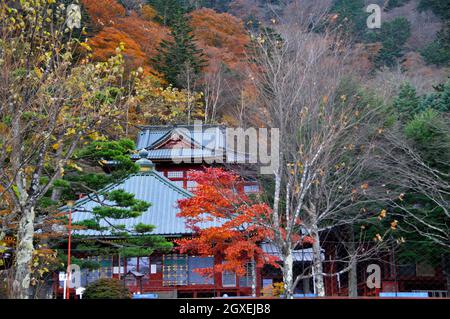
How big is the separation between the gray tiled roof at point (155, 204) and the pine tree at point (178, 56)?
533 inches

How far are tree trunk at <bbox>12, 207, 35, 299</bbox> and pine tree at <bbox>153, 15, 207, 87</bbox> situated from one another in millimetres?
24403

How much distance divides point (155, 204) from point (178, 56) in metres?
15.9

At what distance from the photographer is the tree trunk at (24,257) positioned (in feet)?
24.2

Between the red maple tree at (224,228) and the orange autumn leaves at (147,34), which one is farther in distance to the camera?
the orange autumn leaves at (147,34)

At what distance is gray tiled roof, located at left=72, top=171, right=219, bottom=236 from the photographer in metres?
17.3

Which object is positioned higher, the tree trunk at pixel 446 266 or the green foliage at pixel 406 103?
the green foliage at pixel 406 103

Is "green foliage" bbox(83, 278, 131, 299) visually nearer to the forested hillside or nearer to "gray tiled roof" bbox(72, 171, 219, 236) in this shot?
"gray tiled roof" bbox(72, 171, 219, 236)

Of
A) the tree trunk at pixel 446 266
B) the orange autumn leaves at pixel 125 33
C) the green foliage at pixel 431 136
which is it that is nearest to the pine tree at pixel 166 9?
the orange autumn leaves at pixel 125 33

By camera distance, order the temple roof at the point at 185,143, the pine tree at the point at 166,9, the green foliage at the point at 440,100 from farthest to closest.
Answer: the pine tree at the point at 166,9, the temple roof at the point at 185,143, the green foliage at the point at 440,100

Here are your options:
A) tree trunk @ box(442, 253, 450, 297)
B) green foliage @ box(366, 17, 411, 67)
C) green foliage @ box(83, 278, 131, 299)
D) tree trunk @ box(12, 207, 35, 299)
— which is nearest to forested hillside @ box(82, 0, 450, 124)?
green foliage @ box(366, 17, 411, 67)

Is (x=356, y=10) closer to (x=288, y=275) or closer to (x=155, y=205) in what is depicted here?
(x=155, y=205)

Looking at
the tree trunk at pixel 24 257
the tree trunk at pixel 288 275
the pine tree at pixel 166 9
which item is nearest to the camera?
the tree trunk at pixel 24 257

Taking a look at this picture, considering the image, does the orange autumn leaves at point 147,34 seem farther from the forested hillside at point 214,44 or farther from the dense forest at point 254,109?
the dense forest at point 254,109
